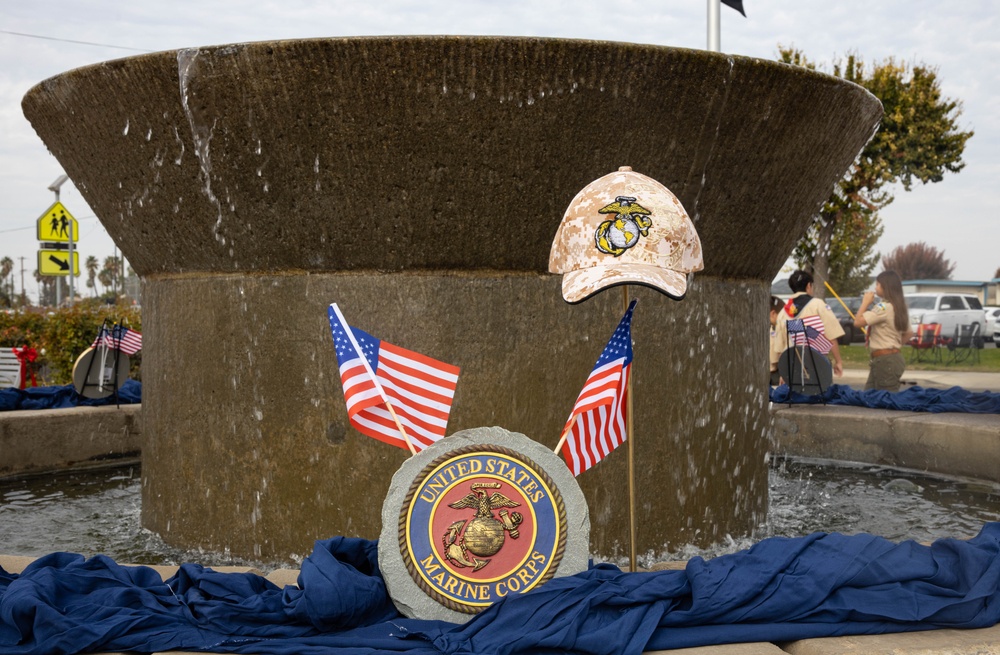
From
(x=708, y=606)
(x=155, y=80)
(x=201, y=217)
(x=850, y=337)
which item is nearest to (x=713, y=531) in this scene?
(x=708, y=606)

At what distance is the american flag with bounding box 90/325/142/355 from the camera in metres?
8.11

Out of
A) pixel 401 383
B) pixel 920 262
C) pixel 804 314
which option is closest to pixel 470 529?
pixel 401 383

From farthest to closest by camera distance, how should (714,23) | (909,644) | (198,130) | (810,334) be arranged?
(810,334) → (714,23) → (198,130) → (909,644)

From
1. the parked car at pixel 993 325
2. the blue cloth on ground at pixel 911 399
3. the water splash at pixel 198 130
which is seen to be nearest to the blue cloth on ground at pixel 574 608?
the water splash at pixel 198 130

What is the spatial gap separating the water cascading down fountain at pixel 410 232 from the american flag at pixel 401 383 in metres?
1.15

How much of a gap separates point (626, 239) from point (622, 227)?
1.5 inches

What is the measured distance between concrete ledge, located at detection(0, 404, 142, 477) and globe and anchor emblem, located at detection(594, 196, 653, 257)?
507 centimetres

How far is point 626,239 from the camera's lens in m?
2.96

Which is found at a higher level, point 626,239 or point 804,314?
point 626,239

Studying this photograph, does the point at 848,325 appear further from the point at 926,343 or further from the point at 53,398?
the point at 53,398

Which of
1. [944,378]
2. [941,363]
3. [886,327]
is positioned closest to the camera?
[886,327]

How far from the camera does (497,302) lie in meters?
4.37

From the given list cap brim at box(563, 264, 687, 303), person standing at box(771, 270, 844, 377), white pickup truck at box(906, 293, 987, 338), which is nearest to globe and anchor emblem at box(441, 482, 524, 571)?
cap brim at box(563, 264, 687, 303)

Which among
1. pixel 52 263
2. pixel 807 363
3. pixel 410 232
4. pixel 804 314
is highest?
pixel 52 263
